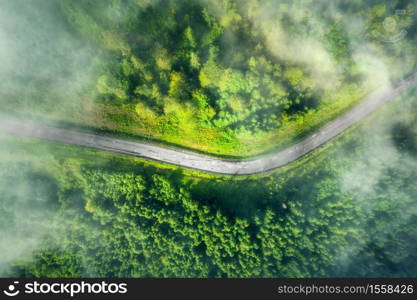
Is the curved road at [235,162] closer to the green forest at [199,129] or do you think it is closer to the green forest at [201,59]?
the green forest at [199,129]

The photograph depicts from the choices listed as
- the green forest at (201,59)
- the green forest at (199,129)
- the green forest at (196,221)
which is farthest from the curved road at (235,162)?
the green forest at (201,59)

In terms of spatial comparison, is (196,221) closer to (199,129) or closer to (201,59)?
(199,129)

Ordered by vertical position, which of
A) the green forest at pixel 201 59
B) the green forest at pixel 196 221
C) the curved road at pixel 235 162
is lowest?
the green forest at pixel 196 221

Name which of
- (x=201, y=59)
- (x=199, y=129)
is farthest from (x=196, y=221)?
(x=201, y=59)

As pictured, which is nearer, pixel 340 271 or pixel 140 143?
pixel 340 271

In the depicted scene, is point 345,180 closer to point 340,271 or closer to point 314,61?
point 340,271

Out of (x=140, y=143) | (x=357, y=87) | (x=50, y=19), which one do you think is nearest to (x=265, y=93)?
(x=357, y=87)
